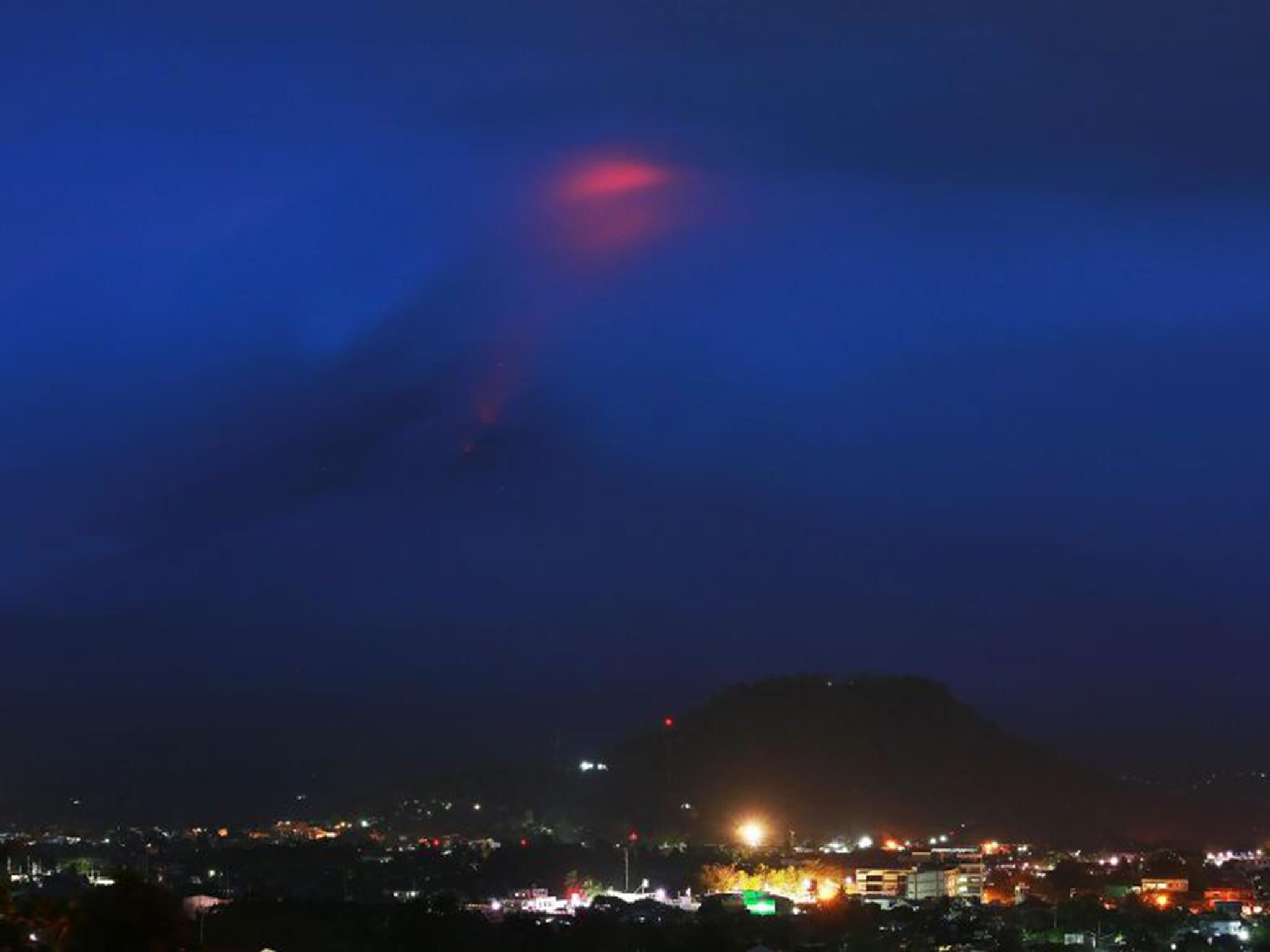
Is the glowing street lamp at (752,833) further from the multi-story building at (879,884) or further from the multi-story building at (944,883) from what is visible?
the multi-story building at (879,884)

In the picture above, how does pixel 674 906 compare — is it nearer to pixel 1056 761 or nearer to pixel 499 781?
pixel 499 781

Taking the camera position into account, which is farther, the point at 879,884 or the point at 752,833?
the point at 752,833

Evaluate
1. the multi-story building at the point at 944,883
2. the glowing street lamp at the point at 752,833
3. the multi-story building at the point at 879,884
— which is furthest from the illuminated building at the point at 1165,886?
the glowing street lamp at the point at 752,833

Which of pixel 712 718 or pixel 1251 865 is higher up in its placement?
pixel 712 718

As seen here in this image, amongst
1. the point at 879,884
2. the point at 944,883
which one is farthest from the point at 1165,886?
the point at 879,884

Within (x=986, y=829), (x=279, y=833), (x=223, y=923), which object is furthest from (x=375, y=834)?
(x=223, y=923)

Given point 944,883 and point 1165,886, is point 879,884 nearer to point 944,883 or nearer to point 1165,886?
point 944,883

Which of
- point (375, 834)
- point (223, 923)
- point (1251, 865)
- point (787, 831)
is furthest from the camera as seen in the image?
point (375, 834)

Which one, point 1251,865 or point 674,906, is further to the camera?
point 1251,865
